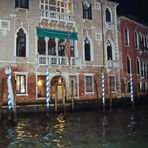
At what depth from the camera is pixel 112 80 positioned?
71.3 feet

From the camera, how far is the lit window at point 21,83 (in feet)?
56.7

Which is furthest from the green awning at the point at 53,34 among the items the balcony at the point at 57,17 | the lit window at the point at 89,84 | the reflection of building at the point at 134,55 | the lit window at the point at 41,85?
the reflection of building at the point at 134,55

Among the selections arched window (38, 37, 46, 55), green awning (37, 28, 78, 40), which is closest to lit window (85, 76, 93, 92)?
green awning (37, 28, 78, 40)

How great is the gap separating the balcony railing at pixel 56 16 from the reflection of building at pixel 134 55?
19.0ft

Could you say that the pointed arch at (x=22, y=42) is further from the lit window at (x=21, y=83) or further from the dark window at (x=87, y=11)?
the dark window at (x=87, y=11)

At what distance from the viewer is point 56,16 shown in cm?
1883

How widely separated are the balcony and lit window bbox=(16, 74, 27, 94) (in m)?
4.16

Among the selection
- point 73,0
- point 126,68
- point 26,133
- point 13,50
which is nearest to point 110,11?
point 73,0

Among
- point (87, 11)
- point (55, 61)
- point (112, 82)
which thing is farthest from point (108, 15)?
point (55, 61)

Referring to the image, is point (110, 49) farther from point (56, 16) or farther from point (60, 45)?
point (56, 16)

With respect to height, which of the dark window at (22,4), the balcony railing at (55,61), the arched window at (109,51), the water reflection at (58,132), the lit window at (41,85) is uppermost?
the dark window at (22,4)

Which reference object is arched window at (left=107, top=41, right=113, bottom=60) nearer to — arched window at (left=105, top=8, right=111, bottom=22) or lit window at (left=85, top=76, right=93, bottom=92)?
arched window at (left=105, top=8, right=111, bottom=22)

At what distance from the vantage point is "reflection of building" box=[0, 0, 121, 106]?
17.4 m

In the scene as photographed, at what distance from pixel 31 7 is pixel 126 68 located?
10.0 meters
